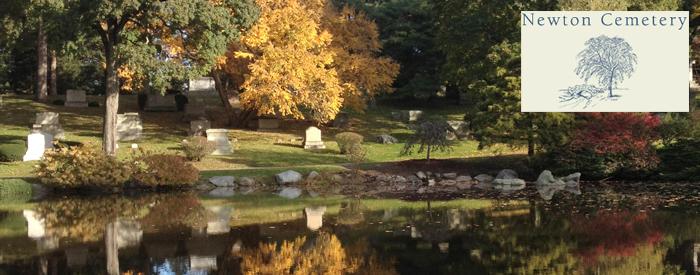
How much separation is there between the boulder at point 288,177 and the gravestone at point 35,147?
987 cm

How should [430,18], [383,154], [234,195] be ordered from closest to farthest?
1. [234,195]
2. [383,154]
3. [430,18]

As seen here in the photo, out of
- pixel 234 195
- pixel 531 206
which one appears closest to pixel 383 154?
pixel 234 195

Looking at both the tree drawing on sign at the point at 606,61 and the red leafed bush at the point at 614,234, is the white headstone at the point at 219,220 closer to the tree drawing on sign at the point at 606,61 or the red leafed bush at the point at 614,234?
the red leafed bush at the point at 614,234

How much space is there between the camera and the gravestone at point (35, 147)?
3288 cm

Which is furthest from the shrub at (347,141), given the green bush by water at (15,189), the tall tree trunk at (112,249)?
the tall tree trunk at (112,249)

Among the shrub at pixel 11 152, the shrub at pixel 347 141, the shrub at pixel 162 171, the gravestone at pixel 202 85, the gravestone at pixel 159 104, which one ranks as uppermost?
the gravestone at pixel 202 85

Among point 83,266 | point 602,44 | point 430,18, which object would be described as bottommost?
point 83,266

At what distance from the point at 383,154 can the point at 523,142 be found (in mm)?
8242

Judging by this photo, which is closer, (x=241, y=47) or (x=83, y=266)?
(x=83, y=266)

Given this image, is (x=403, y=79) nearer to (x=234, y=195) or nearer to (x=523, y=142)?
(x=523, y=142)

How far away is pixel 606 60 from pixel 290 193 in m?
10.8

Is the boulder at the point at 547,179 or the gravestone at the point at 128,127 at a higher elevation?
the gravestone at the point at 128,127

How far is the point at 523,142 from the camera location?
31.6m

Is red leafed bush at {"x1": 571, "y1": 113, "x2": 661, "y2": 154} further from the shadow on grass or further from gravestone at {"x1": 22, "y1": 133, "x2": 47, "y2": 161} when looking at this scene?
gravestone at {"x1": 22, "y1": 133, "x2": 47, "y2": 161}
